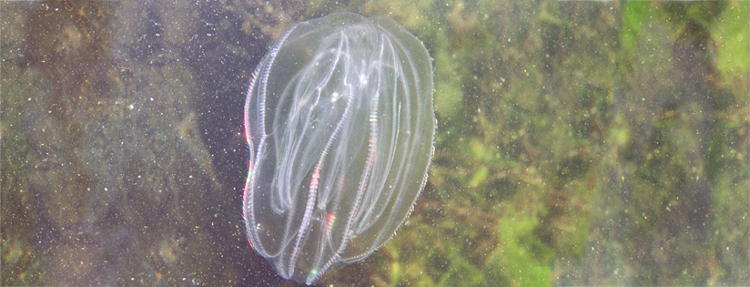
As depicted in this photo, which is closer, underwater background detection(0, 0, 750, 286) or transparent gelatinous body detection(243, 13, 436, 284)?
transparent gelatinous body detection(243, 13, 436, 284)

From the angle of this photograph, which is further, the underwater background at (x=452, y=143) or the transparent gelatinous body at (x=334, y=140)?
the underwater background at (x=452, y=143)

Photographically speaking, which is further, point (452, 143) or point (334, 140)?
point (452, 143)

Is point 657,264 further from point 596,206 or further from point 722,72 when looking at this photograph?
point 722,72

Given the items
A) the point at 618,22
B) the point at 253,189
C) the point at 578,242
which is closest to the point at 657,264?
the point at 578,242

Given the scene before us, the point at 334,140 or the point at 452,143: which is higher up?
the point at 334,140
